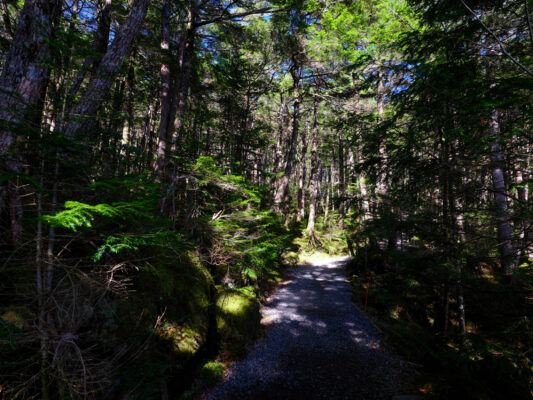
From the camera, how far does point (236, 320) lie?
6031 millimetres

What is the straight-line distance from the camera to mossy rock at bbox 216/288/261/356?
5.70 meters

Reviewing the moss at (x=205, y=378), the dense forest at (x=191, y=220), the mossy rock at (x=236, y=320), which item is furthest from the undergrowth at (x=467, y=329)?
the moss at (x=205, y=378)

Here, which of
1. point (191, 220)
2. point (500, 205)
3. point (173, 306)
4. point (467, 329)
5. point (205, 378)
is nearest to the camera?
point (205, 378)

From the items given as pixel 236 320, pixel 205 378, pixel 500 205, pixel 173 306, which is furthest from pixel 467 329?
pixel 173 306

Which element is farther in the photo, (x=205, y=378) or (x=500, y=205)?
(x=500, y=205)

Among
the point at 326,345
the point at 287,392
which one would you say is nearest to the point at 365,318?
the point at 326,345

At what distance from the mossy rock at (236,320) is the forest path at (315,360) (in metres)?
0.36

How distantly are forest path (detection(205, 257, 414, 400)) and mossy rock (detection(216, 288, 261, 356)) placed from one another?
0.36 m

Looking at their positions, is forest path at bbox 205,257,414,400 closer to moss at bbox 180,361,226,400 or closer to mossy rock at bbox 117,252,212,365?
moss at bbox 180,361,226,400

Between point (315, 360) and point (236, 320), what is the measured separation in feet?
7.88

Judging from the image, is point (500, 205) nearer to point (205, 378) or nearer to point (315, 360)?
point (315, 360)

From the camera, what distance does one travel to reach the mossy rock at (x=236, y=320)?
5.70m

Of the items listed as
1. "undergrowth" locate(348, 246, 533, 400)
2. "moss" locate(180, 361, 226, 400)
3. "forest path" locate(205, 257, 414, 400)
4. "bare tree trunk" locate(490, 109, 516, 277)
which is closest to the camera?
"undergrowth" locate(348, 246, 533, 400)

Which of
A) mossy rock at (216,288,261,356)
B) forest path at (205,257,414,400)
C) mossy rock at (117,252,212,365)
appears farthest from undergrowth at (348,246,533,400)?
mossy rock at (117,252,212,365)
